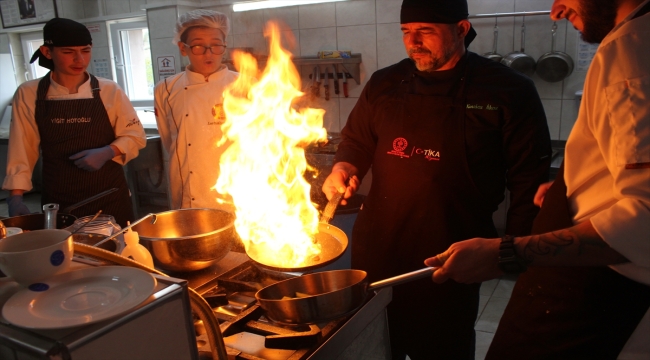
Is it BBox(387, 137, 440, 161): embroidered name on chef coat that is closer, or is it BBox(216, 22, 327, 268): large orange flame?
BBox(216, 22, 327, 268): large orange flame

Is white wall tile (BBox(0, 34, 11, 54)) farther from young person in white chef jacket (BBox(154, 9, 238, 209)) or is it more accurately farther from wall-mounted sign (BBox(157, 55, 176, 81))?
young person in white chef jacket (BBox(154, 9, 238, 209))

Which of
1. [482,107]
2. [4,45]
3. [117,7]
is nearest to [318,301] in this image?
[482,107]

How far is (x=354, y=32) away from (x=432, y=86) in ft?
9.31

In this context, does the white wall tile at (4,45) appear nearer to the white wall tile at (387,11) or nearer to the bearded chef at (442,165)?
the white wall tile at (387,11)

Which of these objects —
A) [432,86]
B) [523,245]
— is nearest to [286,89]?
[432,86]

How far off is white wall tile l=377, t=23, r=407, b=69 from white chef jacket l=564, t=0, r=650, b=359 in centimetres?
346

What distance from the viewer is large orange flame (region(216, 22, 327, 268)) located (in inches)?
69.4

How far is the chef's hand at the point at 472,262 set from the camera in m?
1.26

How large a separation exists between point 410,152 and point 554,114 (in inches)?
105

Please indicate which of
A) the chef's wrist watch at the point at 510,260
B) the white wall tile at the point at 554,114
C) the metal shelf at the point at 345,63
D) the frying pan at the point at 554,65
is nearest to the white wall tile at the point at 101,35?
the metal shelf at the point at 345,63

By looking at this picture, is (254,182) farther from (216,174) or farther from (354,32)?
(354,32)

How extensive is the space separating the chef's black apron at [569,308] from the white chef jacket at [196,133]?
81.1 inches

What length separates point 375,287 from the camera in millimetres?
1263

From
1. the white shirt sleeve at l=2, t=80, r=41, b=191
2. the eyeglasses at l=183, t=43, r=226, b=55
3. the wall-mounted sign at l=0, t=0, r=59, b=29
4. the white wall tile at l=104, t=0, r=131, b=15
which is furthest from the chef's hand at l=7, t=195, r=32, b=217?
the wall-mounted sign at l=0, t=0, r=59, b=29
